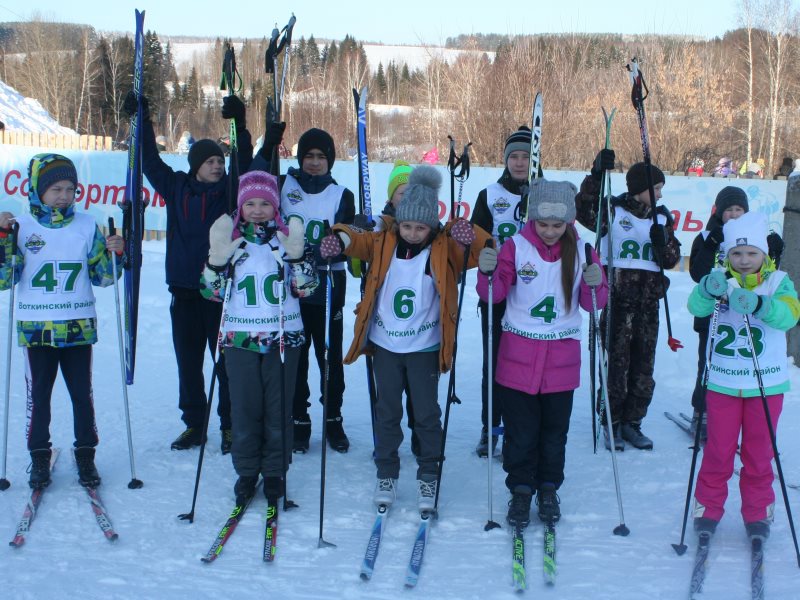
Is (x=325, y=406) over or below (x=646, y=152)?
below

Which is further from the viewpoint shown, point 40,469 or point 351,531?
point 40,469

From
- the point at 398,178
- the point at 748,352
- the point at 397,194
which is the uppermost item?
the point at 398,178

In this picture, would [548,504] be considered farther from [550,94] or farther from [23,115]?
[23,115]

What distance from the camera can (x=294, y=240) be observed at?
12.3 feet

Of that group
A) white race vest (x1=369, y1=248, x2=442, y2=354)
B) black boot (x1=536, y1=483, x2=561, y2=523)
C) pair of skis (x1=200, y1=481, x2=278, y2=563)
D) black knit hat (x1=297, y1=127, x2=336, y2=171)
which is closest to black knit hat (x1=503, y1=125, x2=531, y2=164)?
black knit hat (x1=297, y1=127, x2=336, y2=171)

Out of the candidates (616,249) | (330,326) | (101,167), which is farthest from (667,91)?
(330,326)

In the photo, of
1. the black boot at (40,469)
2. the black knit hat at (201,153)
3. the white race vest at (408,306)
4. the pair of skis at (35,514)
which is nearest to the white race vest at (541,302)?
the white race vest at (408,306)

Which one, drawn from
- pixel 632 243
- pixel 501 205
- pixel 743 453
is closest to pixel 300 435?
pixel 501 205

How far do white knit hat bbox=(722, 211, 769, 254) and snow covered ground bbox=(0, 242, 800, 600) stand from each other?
4.64ft

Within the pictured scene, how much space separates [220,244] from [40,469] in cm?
158

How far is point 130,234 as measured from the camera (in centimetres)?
455

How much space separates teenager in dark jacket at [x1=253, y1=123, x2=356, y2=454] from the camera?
4402 mm

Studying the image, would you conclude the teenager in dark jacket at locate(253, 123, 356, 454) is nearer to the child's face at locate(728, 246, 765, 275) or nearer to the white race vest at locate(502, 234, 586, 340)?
the white race vest at locate(502, 234, 586, 340)

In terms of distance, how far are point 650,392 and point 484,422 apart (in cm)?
109
